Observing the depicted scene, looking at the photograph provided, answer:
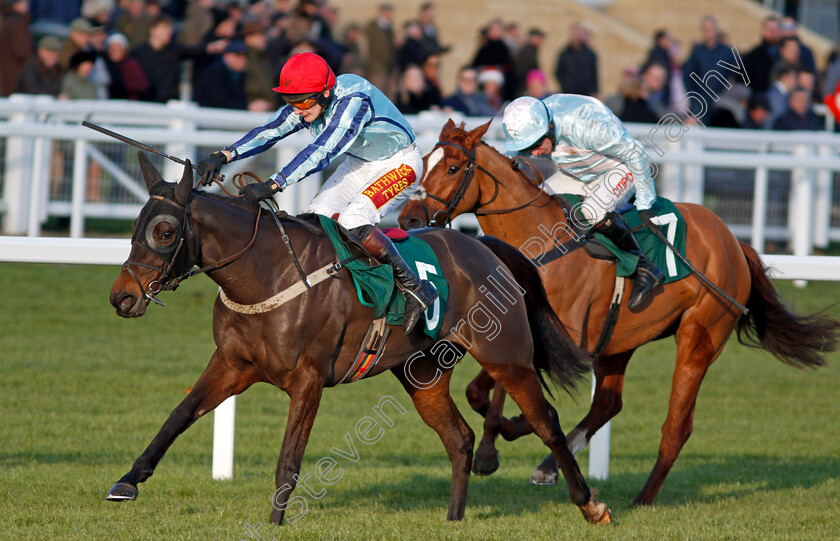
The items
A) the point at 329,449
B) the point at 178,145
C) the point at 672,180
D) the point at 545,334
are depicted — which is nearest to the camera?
the point at 545,334

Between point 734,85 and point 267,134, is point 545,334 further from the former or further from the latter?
point 734,85

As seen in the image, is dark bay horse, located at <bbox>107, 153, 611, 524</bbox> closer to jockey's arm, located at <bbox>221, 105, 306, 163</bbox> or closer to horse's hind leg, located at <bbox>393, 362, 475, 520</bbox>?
horse's hind leg, located at <bbox>393, 362, 475, 520</bbox>

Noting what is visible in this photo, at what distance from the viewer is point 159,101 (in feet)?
37.7

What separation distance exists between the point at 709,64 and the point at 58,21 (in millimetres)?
8417

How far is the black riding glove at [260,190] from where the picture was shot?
14.9 feet

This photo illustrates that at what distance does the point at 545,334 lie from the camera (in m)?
5.39

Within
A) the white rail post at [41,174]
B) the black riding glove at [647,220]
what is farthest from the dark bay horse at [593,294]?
the white rail post at [41,174]

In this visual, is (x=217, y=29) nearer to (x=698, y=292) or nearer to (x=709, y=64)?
(x=709, y=64)

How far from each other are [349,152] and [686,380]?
2.27 m

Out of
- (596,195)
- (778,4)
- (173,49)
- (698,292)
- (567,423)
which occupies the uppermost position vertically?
(778,4)

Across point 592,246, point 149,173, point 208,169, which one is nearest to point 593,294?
point 592,246

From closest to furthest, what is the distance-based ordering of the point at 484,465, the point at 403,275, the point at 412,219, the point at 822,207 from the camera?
the point at 403,275 → the point at 484,465 → the point at 412,219 → the point at 822,207

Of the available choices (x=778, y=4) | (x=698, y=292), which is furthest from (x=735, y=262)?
(x=778, y=4)

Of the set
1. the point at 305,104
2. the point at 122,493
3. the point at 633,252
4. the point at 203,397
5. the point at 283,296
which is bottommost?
the point at 122,493
